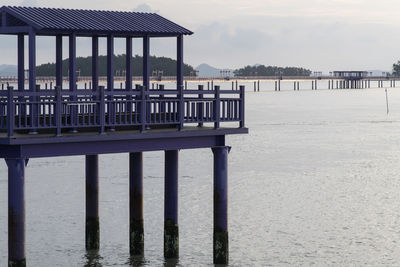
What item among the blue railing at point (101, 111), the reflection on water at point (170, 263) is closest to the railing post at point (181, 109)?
the blue railing at point (101, 111)

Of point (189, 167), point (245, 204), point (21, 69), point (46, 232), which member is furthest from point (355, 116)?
point (21, 69)

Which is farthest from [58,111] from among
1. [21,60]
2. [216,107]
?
[216,107]

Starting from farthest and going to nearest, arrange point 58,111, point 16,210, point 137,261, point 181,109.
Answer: point 137,261 → point 181,109 → point 58,111 → point 16,210

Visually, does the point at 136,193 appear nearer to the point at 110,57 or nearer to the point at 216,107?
Result: the point at 216,107

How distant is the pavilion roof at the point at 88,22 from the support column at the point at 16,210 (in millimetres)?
3664

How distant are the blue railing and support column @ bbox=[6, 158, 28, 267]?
0.90 metres

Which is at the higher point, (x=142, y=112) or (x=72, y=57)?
(x=72, y=57)

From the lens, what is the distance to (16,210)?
24.0m

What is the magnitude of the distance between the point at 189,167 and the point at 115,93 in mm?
39006

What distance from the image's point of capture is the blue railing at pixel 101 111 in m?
24.1

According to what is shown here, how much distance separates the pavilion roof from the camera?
25.1 meters

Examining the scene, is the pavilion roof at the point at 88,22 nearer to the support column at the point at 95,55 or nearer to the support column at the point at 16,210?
the support column at the point at 95,55

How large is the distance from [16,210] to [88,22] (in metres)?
5.72

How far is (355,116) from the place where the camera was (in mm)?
→ 143625
